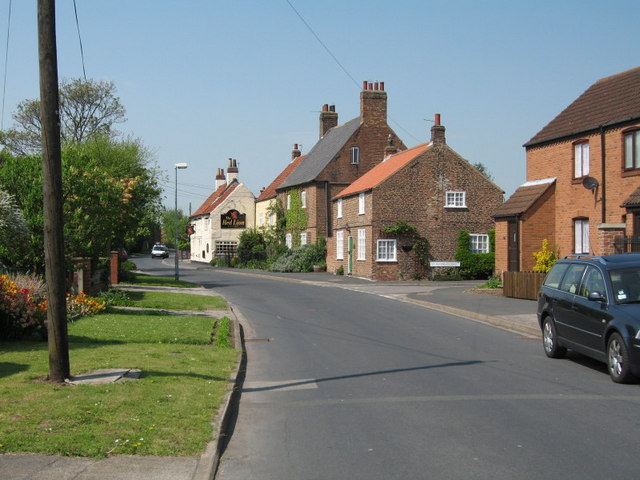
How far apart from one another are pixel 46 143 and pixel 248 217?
195ft

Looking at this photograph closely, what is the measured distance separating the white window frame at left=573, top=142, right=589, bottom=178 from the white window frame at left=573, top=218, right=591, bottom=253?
5.53 ft

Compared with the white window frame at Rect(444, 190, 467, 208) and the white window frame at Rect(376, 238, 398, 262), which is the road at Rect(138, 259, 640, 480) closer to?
the white window frame at Rect(376, 238, 398, 262)

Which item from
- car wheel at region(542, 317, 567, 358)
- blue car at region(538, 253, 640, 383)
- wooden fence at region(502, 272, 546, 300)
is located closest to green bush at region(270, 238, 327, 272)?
wooden fence at region(502, 272, 546, 300)

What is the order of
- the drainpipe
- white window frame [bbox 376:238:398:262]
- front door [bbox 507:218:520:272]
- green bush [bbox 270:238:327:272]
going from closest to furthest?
the drainpipe
front door [bbox 507:218:520:272]
white window frame [bbox 376:238:398:262]
green bush [bbox 270:238:327:272]

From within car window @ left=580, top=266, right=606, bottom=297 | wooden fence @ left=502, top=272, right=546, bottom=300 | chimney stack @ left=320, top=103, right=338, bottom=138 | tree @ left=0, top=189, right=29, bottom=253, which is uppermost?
chimney stack @ left=320, top=103, right=338, bottom=138

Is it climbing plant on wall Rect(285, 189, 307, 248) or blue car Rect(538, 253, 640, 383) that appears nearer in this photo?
blue car Rect(538, 253, 640, 383)

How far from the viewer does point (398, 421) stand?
7.81 m

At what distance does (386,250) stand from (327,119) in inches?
895

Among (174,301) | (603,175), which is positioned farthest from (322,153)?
(174,301)

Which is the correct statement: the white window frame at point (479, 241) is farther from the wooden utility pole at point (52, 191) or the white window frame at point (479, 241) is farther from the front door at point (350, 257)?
the wooden utility pole at point (52, 191)

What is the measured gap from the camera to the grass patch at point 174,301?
2184cm

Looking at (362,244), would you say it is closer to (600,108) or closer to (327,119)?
(600,108)

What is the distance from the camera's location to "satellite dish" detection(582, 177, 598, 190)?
24.9m

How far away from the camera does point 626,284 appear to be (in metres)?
10.9
